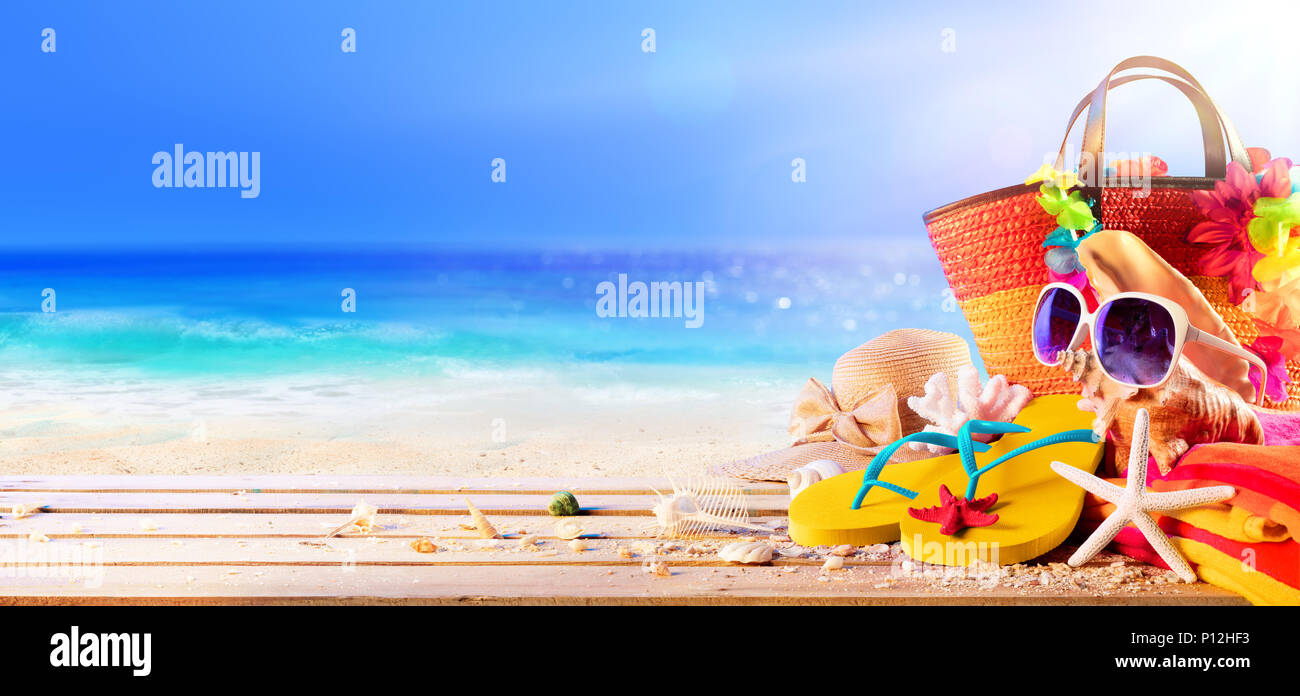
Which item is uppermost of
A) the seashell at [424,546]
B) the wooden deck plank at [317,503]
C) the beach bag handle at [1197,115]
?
the beach bag handle at [1197,115]

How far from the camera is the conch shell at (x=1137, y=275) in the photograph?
1761 millimetres

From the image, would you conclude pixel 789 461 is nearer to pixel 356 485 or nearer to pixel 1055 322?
pixel 1055 322

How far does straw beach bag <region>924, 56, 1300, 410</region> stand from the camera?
Answer: 1.94 meters

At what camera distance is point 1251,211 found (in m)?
1.88

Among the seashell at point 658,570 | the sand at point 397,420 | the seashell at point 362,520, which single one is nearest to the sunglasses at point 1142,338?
the seashell at point 658,570

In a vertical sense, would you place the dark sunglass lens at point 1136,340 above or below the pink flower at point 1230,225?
below

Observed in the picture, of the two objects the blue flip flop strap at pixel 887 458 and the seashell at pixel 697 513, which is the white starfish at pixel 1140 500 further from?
the seashell at pixel 697 513

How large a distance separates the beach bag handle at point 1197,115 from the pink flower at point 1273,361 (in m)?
0.38

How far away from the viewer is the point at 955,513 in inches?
59.1

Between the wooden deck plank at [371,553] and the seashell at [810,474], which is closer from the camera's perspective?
the wooden deck plank at [371,553]

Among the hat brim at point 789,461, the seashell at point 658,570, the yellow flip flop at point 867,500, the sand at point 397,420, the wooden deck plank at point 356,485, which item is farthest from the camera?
the sand at point 397,420

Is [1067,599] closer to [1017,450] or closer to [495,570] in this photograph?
[1017,450]

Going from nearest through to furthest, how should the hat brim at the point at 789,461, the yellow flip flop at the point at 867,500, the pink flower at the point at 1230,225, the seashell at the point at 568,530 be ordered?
the yellow flip flop at the point at 867,500 → the seashell at the point at 568,530 → the pink flower at the point at 1230,225 → the hat brim at the point at 789,461

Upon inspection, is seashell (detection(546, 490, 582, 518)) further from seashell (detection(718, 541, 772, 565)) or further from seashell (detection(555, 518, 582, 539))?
seashell (detection(718, 541, 772, 565))
